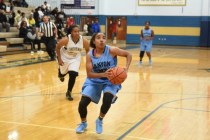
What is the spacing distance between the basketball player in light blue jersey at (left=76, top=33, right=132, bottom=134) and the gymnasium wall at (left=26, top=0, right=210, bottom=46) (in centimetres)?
2084

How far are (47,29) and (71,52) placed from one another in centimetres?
719

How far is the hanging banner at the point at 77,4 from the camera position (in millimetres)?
27109

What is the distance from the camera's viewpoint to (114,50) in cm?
489

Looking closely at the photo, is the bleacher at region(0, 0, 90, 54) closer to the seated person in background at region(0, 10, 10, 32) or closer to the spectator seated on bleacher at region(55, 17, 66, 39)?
the seated person in background at region(0, 10, 10, 32)

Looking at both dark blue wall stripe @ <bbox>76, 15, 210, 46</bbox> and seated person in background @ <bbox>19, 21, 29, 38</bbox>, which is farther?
dark blue wall stripe @ <bbox>76, 15, 210, 46</bbox>

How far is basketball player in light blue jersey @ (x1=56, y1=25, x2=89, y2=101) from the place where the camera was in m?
7.09

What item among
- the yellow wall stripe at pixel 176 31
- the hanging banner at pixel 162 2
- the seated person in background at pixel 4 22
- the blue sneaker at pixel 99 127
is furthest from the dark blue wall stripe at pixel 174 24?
the blue sneaker at pixel 99 127

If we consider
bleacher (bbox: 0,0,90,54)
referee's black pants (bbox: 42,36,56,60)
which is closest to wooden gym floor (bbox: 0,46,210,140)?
referee's black pants (bbox: 42,36,56,60)

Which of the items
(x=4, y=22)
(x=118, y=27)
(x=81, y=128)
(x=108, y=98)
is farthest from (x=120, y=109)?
(x=118, y=27)

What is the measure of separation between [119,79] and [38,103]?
2.67m

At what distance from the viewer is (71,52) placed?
7.29 m

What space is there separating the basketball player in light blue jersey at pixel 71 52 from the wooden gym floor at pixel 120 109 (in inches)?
20.3

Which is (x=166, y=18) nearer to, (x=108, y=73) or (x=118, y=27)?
(x=118, y=27)

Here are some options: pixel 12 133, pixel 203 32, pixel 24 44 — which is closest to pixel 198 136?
pixel 12 133
